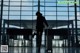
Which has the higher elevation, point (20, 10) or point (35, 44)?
point (20, 10)

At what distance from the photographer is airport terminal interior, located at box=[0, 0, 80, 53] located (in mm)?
3355

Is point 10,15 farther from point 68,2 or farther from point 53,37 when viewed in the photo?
point 68,2

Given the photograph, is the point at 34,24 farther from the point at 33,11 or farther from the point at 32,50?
the point at 32,50

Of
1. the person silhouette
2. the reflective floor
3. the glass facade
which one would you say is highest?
the glass facade

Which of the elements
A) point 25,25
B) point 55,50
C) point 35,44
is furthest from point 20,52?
point 55,50

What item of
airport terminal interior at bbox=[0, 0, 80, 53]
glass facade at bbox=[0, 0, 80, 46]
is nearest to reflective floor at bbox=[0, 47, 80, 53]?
airport terminal interior at bbox=[0, 0, 80, 53]

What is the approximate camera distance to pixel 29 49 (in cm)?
342

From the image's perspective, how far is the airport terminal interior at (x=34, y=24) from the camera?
336cm

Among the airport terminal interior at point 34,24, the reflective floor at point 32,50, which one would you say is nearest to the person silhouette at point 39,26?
the airport terminal interior at point 34,24

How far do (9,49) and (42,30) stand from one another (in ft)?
3.48

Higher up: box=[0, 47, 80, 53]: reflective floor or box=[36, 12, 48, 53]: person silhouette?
box=[36, 12, 48, 53]: person silhouette

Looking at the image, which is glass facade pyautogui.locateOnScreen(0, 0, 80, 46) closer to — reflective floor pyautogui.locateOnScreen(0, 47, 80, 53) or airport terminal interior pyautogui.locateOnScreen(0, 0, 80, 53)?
airport terminal interior pyautogui.locateOnScreen(0, 0, 80, 53)

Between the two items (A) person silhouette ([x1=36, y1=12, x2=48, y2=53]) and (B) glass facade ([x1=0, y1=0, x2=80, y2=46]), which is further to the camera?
(A) person silhouette ([x1=36, y1=12, x2=48, y2=53])

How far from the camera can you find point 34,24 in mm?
3434
